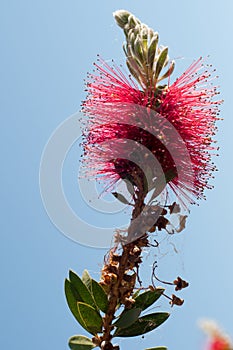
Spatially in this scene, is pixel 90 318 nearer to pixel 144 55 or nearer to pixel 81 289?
pixel 81 289

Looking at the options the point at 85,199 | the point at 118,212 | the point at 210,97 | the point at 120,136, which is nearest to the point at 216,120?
the point at 210,97

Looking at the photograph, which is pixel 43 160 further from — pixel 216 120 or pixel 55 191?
pixel 216 120

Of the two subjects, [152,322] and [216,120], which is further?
[216,120]

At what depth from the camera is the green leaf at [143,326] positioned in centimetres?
156

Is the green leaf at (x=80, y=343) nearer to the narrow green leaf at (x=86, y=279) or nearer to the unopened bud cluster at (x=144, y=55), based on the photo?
the narrow green leaf at (x=86, y=279)

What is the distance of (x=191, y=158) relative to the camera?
1.92 m

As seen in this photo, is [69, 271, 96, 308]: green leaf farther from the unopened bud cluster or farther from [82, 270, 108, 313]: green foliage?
the unopened bud cluster

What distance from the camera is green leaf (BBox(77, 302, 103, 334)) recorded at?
4.92ft

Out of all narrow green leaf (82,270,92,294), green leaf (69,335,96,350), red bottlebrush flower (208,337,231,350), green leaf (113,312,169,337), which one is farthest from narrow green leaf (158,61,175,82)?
red bottlebrush flower (208,337,231,350)

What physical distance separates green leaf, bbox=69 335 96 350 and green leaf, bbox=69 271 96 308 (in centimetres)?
16

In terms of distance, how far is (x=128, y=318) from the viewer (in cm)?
148

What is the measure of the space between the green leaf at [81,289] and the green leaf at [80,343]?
164mm

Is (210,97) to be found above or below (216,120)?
above

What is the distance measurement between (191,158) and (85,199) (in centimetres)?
85
